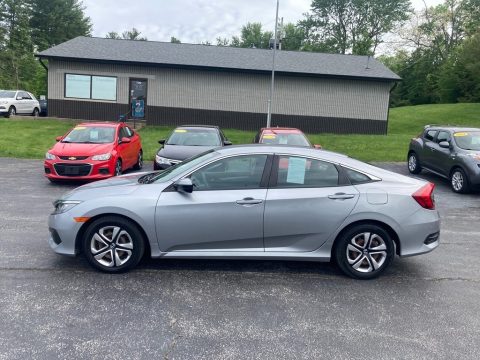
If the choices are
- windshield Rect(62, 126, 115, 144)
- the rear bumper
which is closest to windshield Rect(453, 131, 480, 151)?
the rear bumper

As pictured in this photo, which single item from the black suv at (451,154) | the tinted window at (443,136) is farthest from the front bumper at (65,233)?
the tinted window at (443,136)

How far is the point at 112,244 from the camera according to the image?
5168 mm

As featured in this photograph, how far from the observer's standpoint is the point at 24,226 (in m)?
7.09

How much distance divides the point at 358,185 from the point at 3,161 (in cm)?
1276

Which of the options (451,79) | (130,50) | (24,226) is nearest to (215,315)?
(24,226)

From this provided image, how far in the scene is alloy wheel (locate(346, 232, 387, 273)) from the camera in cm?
521

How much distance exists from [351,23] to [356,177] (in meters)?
65.5

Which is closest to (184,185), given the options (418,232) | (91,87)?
(418,232)

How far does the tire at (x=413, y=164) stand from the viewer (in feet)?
46.5

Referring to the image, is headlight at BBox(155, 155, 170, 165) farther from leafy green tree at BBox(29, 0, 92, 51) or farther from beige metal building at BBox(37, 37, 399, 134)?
leafy green tree at BBox(29, 0, 92, 51)

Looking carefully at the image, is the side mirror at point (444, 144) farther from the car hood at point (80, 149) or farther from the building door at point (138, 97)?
the building door at point (138, 97)

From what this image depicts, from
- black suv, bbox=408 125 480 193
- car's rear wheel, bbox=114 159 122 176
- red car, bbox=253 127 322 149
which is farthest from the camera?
red car, bbox=253 127 322 149

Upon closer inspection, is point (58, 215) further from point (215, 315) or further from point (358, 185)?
point (358, 185)

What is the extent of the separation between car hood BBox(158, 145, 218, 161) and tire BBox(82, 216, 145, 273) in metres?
6.28
